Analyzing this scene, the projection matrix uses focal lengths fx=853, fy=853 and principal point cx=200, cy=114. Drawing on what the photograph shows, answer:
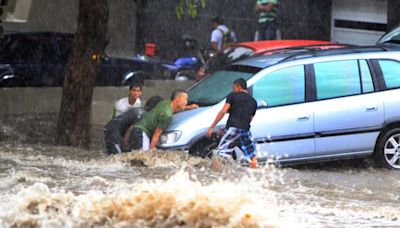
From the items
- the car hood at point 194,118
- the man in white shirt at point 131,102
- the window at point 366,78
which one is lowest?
the car hood at point 194,118

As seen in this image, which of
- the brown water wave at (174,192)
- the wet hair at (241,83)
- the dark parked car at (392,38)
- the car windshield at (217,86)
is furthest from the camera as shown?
the dark parked car at (392,38)

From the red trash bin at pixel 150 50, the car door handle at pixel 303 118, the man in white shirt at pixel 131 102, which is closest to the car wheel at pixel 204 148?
the car door handle at pixel 303 118

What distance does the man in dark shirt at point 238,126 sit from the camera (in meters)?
10.6

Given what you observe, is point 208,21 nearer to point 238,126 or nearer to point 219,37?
point 219,37

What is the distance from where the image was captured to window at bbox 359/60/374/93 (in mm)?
11922

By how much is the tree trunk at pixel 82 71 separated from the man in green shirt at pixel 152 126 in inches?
86.4

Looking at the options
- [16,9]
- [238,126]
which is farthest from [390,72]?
[16,9]

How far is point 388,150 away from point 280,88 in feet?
5.97

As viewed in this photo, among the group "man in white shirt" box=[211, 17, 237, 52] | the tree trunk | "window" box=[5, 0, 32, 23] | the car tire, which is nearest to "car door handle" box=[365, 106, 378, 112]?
the car tire

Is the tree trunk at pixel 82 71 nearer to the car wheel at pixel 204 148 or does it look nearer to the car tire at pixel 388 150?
the car wheel at pixel 204 148

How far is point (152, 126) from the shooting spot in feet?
36.7

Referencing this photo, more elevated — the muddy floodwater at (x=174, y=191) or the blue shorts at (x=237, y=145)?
the blue shorts at (x=237, y=145)

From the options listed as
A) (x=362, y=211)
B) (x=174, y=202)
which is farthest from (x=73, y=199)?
(x=362, y=211)

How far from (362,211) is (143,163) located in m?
3.80
